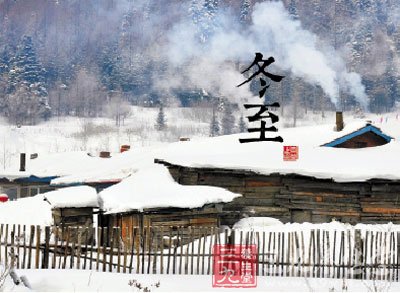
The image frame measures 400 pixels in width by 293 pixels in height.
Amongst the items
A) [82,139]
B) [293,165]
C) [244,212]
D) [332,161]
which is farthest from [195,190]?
[82,139]

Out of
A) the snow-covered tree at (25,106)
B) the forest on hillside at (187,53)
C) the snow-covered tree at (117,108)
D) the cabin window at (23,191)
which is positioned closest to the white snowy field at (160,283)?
the cabin window at (23,191)

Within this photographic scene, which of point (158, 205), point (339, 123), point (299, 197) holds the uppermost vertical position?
point (339, 123)

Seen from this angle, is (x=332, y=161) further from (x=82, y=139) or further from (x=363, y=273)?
(x=82, y=139)

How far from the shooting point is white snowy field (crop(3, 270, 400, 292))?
10.4 m

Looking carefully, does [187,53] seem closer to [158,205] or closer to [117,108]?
[117,108]

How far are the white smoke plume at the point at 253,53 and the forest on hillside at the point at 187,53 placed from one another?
320 millimetres

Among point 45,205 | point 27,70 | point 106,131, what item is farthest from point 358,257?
point 27,70

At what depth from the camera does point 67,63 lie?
137 m

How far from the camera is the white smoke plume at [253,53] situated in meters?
118

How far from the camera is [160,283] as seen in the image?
11.1m

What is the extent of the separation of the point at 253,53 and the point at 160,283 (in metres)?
128

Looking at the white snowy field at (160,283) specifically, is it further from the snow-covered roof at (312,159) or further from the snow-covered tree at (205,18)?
the snow-covered tree at (205,18)

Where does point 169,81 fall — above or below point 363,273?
above

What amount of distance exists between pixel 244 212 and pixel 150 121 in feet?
280
